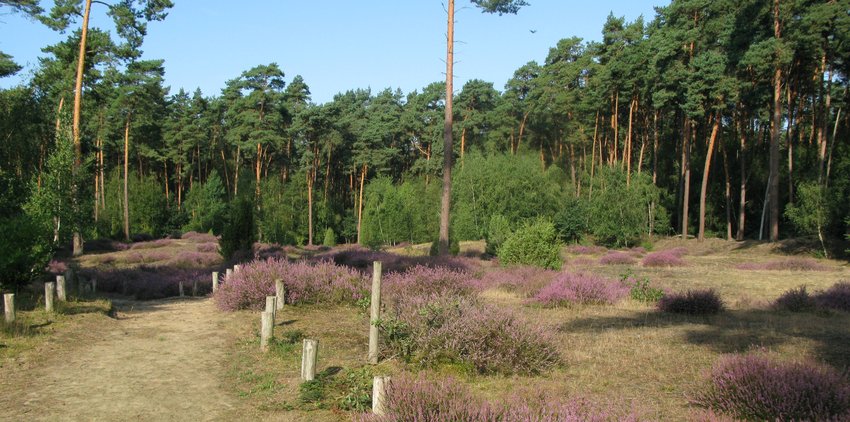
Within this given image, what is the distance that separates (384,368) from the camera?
298 inches

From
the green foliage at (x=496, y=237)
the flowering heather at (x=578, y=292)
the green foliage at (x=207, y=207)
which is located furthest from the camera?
the green foliage at (x=207, y=207)

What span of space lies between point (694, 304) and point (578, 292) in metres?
2.59

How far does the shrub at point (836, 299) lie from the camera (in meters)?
13.1

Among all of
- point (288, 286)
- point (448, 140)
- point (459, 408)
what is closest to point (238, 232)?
point (448, 140)

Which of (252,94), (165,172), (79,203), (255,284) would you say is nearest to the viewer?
(255,284)

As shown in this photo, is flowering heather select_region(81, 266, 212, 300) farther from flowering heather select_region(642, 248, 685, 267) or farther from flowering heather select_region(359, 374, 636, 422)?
flowering heather select_region(642, 248, 685, 267)

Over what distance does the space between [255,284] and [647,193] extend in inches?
1484

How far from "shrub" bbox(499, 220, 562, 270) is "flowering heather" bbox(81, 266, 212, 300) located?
10544 mm

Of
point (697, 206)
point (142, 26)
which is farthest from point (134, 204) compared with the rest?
point (697, 206)

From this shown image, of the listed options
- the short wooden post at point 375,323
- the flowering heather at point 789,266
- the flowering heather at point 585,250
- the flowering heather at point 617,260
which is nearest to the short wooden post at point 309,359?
the short wooden post at point 375,323

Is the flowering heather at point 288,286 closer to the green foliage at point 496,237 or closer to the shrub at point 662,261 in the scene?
the green foliage at point 496,237

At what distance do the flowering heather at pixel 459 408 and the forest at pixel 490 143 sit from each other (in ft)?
41.1

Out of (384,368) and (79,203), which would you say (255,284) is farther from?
(79,203)

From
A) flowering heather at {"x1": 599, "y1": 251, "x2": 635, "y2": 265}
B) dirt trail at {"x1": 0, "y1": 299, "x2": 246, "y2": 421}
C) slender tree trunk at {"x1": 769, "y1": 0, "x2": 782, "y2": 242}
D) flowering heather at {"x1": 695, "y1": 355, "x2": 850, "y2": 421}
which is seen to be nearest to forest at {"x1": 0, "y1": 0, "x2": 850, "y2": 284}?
slender tree trunk at {"x1": 769, "y1": 0, "x2": 782, "y2": 242}
